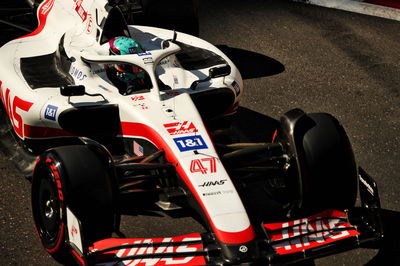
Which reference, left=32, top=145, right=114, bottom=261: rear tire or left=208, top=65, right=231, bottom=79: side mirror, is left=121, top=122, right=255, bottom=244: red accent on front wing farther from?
left=208, top=65, right=231, bottom=79: side mirror

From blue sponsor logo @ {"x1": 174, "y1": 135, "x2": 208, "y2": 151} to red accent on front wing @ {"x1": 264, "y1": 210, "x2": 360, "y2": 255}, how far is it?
0.82m

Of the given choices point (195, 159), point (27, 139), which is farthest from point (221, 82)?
point (27, 139)

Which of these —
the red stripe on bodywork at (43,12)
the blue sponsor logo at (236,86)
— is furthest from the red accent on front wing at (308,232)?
the red stripe on bodywork at (43,12)

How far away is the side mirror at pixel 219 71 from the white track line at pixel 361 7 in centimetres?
420

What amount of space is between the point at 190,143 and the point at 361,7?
5.30 meters

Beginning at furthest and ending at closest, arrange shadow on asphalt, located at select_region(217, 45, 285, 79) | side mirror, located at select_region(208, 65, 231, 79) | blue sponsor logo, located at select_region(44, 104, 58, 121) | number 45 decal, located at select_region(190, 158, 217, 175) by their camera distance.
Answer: shadow on asphalt, located at select_region(217, 45, 285, 79)
side mirror, located at select_region(208, 65, 231, 79)
blue sponsor logo, located at select_region(44, 104, 58, 121)
number 45 decal, located at select_region(190, 158, 217, 175)

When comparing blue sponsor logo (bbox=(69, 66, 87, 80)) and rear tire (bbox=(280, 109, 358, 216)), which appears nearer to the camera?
rear tire (bbox=(280, 109, 358, 216))

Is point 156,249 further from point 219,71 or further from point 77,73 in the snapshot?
point 77,73

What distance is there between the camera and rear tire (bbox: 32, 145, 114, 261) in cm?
491

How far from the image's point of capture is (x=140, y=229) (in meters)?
5.77

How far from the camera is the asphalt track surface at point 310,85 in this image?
5.74 metres

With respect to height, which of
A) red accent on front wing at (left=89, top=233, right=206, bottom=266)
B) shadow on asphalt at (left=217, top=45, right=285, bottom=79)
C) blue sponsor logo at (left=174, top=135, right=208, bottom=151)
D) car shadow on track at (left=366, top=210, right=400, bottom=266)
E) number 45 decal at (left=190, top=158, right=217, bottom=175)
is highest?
blue sponsor logo at (left=174, top=135, right=208, bottom=151)

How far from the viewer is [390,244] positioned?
5594mm

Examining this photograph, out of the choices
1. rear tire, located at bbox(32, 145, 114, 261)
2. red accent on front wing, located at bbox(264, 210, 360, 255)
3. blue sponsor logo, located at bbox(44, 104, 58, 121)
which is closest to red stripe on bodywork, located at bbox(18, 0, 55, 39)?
blue sponsor logo, located at bbox(44, 104, 58, 121)
